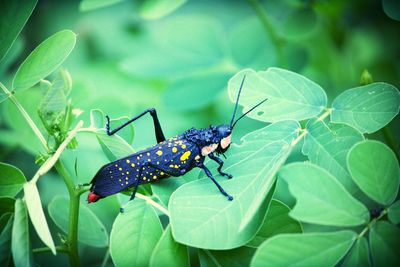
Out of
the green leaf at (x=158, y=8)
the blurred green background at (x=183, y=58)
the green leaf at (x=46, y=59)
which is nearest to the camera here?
the green leaf at (x=46, y=59)

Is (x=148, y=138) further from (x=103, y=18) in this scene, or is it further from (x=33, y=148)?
(x=103, y=18)

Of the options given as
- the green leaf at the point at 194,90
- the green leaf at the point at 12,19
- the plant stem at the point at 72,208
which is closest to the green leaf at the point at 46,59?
the green leaf at the point at 12,19

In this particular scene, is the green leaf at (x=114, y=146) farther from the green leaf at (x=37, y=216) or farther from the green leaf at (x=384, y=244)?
the green leaf at (x=384, y=244)

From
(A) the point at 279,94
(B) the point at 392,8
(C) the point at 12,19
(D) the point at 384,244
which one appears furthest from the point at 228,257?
(B) the point at 392,8

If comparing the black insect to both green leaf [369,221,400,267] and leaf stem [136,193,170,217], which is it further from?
green leaf [369,221,400,267]

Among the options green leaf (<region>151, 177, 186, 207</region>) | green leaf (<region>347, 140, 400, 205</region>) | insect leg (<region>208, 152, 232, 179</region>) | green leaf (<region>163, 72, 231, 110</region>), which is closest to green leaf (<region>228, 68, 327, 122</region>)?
insect leg (<region>208, 152, 232, 179</region>)

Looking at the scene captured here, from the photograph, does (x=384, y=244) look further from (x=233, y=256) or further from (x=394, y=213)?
(x=233, y=256)

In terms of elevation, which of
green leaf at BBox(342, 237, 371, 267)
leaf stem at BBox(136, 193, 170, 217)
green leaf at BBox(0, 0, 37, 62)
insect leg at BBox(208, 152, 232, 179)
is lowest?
green leaf at BBox(342, 237, 371, 267)
